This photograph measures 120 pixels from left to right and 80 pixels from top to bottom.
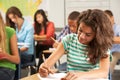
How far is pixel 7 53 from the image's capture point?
2.71 meters

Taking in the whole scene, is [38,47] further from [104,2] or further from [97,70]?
[97,70]

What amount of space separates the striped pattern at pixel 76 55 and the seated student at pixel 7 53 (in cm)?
77

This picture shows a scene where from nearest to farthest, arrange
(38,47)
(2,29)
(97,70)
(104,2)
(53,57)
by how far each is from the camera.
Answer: (97,70), (53,57), (2,29), (38,47), (104,2)

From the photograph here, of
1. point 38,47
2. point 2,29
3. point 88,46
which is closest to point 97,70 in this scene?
point 88,46

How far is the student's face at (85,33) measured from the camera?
6.17 ft

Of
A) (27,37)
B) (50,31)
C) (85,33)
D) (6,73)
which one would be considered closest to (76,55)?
(85,33)

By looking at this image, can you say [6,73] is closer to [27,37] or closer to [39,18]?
[27,37]

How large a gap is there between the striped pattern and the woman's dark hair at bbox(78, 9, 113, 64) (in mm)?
77

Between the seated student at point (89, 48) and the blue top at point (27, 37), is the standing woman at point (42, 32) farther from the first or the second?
the seated student at point (89, 48)

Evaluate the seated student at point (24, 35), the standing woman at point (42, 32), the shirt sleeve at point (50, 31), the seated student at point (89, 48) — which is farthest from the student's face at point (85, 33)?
the shirt sleeve at point (50, 31)

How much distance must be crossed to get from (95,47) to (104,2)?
16.0ft

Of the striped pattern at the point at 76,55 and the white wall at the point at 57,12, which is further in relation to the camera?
the white wall at the point at 57,12

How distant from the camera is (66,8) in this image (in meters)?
6.81

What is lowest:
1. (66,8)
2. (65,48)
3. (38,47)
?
(38,47)
